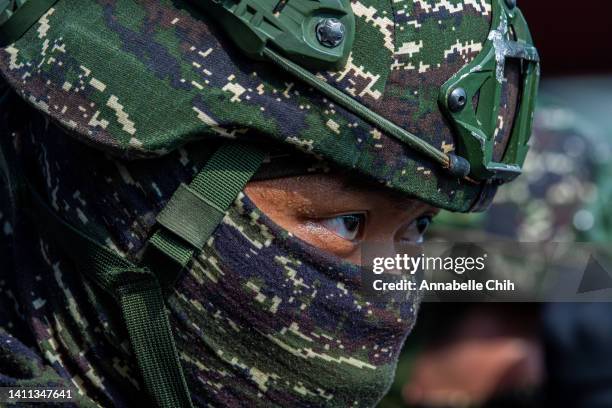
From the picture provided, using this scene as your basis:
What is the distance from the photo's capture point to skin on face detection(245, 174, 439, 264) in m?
2.44

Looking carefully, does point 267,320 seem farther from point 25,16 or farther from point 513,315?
point 513,315

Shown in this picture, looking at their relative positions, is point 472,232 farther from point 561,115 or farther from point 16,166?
point 16,166

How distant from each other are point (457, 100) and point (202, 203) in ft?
1.91

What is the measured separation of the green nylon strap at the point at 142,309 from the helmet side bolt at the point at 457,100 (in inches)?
Result: 28.5

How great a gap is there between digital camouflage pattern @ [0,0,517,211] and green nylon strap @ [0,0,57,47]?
0.01m

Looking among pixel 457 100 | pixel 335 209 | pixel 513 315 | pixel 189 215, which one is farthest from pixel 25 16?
pixel 513 315

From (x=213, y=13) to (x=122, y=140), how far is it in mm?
317

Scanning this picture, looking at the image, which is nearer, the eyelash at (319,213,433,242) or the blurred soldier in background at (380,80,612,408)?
the eyelash at (319,213,433,242)

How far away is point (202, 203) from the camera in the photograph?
2.37m

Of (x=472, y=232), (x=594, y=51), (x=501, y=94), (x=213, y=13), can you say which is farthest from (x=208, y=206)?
(x=594, y=51)

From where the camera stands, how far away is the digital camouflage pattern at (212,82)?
2318 millimetres

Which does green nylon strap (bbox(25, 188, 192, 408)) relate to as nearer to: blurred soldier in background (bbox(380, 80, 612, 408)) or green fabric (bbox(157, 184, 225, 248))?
green fabric (bbox(157, 184, 225, 248))

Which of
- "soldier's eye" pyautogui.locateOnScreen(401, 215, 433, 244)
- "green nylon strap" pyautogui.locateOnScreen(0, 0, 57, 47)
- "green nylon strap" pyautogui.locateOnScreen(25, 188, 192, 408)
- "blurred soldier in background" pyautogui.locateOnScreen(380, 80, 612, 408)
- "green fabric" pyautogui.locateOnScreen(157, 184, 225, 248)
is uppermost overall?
"green nylon strap" pyautogui.locateOnScreen(0, 0, 57, 47)

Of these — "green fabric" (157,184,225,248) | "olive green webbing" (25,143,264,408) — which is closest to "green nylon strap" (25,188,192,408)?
"olive green webbing" (25,143,264,408)
